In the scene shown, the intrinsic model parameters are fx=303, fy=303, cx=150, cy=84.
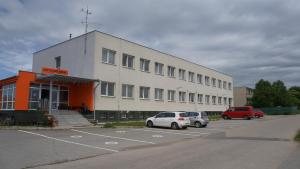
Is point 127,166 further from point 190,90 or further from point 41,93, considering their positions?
point 190,90

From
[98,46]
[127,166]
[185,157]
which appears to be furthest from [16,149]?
[98,46]

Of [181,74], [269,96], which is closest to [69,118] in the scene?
Answer: [181,74]

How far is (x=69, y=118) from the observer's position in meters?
24.8

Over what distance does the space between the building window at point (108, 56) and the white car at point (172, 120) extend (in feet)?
26.2

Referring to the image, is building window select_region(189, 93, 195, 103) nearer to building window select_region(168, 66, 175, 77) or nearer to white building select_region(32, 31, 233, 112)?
white building select_region(32, 31, 233, 112)

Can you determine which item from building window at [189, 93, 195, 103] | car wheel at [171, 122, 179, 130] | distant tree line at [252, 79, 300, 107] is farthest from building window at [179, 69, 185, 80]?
distant tree line at [252, 79, 300, 107]

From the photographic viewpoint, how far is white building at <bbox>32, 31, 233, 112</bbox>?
94.4 ft

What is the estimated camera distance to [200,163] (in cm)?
964

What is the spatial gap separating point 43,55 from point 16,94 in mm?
10891

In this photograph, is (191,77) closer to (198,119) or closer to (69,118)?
(198,119)

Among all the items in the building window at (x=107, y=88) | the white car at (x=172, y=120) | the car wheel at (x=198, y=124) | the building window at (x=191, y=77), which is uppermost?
the building window at (x=191, y=77)

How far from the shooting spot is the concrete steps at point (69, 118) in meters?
23.9

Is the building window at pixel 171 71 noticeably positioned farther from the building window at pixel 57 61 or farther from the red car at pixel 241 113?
the building window at pixel 57 61

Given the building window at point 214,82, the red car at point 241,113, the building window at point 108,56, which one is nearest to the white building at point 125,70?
the building window at point 108,56
